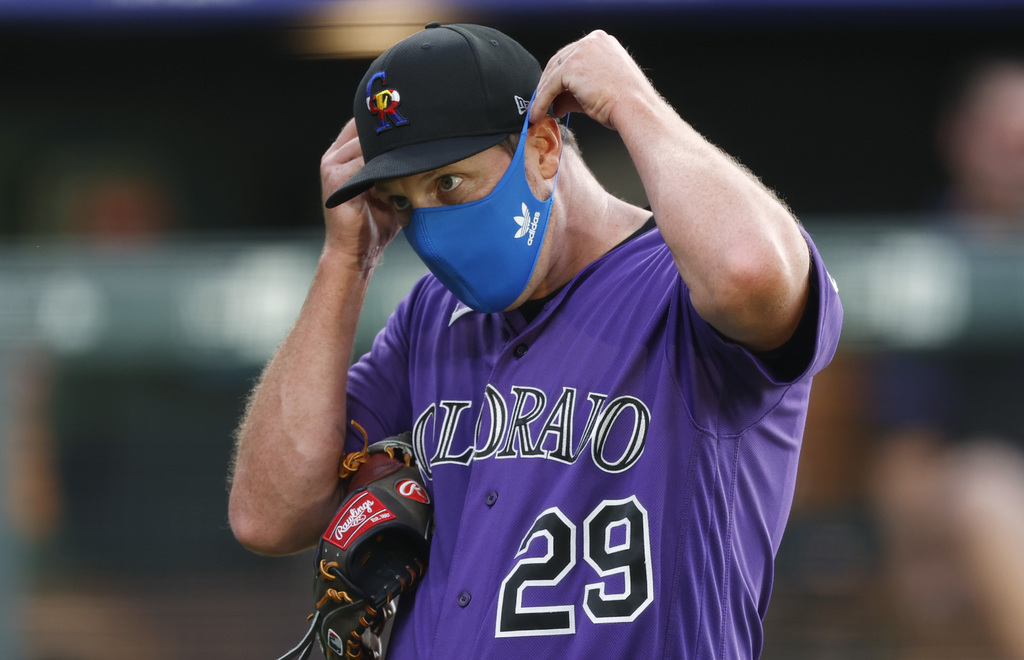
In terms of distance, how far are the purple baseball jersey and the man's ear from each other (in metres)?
0.17

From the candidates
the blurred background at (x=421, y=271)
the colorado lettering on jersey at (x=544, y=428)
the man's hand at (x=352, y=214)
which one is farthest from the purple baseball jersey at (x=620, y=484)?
the blurred background at (x=421, y=271)

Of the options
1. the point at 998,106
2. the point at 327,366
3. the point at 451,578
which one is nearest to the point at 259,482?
the point at 327,366

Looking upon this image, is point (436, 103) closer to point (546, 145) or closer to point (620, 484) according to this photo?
point (546, 145)

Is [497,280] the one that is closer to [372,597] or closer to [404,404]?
[404,404]

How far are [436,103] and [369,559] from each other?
750 mm

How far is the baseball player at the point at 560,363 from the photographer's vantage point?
58.5 inches

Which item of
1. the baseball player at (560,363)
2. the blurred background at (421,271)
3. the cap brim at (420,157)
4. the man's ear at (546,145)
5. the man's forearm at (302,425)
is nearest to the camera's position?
the baseball player at (560,363)

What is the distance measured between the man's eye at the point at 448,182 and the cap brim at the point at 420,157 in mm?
47

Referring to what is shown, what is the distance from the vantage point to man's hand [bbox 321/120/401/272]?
1914 millimetres

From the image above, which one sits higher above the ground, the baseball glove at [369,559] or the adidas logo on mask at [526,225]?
the adidas logo on mask at [526,225]

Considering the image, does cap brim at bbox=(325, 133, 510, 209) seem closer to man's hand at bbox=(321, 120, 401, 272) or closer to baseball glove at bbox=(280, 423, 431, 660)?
man's hand at bbox=(321, 120, 401, 272)

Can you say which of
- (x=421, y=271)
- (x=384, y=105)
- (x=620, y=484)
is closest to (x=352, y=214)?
(x=384, y=105)

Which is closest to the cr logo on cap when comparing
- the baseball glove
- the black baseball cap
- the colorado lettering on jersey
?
the black baseball cap

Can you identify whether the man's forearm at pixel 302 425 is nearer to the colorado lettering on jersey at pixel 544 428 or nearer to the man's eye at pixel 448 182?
the colorado lettering on jersey at pixel 544 428
